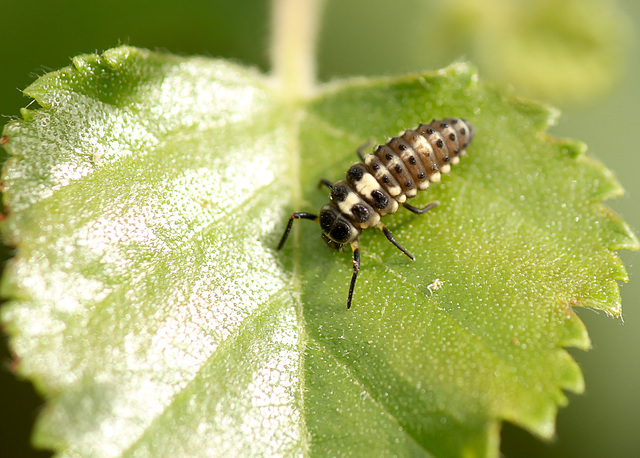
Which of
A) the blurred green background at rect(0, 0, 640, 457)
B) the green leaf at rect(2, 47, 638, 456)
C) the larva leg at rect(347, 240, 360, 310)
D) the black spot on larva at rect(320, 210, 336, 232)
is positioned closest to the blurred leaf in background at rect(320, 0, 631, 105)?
the blurred green background at rect(0, 0, 640, 457)

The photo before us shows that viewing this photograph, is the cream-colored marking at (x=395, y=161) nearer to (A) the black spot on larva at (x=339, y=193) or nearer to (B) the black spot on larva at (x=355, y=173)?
(B) the black spot on larva at (x=355, y=173)

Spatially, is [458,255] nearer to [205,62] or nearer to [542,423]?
[542,423]

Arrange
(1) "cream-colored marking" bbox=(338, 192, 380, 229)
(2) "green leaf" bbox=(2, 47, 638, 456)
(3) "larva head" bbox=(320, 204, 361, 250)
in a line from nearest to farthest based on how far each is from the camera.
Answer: (2) "green leaf" bbox=(2, 47, 638, 456), (3) "larva head" bbox=(320, 204, 361, 250), (1) "cream-colored marking" bbox=(338, 192, 380, 229)

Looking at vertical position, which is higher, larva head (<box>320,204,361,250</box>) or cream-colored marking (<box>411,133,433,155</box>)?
cream-colored marking (<box>411,133,433,155</box>)

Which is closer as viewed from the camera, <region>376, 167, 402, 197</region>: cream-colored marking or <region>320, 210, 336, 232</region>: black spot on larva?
<region>320, 210, 336, 232</region>: black spot on larva

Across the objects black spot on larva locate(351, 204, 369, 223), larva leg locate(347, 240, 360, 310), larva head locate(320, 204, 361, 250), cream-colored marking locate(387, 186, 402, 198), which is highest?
cream-colored marking locate(387, 186, 402, 198)

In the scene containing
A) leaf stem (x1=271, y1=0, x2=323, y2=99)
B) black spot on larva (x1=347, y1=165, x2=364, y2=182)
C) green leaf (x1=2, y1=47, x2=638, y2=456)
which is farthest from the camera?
leaf stem (x1=271, y1=0, x2=323, y2=99)

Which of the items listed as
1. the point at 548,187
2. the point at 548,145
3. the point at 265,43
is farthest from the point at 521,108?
the point at 265,43

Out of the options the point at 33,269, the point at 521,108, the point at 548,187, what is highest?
the point at 521,108

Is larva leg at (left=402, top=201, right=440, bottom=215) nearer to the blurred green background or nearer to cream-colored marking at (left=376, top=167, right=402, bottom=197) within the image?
cream-colored marking at (left=376, top=167, right=402, bottom=197)
